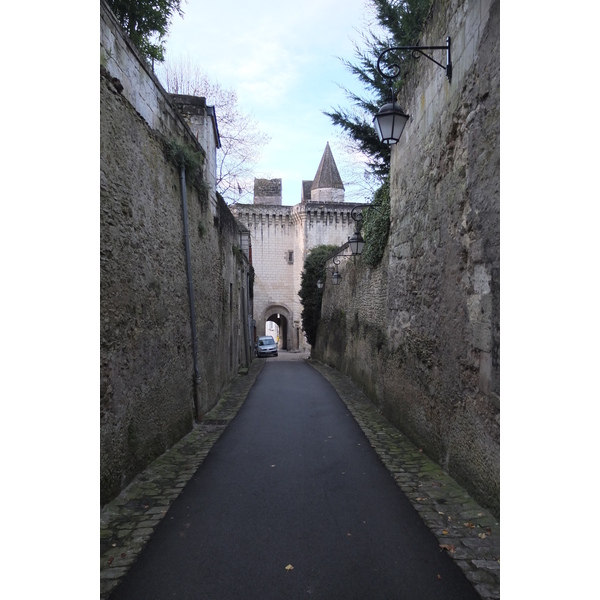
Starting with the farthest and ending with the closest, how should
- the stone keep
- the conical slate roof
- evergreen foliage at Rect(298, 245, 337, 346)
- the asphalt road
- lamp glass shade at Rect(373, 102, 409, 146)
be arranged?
the conical slate roof
the stone keep
evergreen foliage at Rect(298, 245, 337, 346)
lamp glass shade at Rect(373, 102, 409, 146)
the asphalt road

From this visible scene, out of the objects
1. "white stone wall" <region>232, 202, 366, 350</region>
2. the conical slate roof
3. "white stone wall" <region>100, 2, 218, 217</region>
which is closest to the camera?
"white stone wall" <region>100, 2, 218, 217</region>

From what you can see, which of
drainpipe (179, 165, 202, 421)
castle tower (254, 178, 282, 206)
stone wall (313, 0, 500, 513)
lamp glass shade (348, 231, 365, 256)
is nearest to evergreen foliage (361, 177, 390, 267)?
lamp glass shade (348, 231, 365, 256)

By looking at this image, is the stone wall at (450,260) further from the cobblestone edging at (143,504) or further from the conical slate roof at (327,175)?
the conical slate roof at (327,175)

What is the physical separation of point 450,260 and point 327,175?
30903mm

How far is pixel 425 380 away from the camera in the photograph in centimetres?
571

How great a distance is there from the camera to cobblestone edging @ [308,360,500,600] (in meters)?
2.95

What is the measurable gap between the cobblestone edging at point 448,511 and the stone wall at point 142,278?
108 inches

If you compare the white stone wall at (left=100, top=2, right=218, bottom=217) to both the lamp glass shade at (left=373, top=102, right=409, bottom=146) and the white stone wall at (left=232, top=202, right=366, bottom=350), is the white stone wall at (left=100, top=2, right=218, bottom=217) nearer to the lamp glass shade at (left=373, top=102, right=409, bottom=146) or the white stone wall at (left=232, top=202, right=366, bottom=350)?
the lamp glass shade at (left=373, top=102, right=409, bottom=146)

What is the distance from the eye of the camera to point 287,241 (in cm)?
3309

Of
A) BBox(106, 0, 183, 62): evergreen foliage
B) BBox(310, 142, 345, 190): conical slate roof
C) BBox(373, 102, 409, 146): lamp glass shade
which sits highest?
BBox(310, 142, 345, 190): conical slate roof

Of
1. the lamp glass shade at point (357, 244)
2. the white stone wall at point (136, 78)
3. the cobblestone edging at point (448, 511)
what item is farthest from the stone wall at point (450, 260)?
the white stone wall at point (136, 78)

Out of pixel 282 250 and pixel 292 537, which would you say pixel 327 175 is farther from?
pixel 292 537

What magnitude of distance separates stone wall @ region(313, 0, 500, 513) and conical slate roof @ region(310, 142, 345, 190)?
2703cm

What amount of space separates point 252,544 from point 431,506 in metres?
1.66
